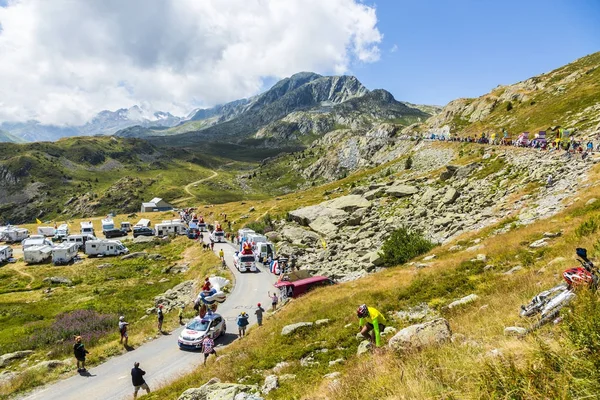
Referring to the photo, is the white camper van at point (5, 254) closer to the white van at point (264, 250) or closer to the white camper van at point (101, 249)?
the white camper van at point (101, 249)

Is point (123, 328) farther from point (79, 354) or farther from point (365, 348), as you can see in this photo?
point (365, 348)

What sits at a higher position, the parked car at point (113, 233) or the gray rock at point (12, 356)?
the parked car at point (113, 233)

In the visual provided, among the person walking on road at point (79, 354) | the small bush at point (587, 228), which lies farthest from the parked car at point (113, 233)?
the small bush at point (587, 228)

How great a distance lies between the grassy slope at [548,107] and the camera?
61406mm

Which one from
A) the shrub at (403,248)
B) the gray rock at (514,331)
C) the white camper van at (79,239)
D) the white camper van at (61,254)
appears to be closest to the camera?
the gray rock at (514,331)

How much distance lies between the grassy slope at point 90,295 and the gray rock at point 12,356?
2.03 feet

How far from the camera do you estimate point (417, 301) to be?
57.8 feet

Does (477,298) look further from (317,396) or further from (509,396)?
(509,396)

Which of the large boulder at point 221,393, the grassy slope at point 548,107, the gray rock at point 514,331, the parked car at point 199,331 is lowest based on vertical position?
the parked car at point 199,331

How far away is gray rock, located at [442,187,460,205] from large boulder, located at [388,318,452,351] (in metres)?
32.5

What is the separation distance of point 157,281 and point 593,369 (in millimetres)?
51247

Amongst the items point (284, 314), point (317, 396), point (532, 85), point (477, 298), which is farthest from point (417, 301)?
point (532, 85)

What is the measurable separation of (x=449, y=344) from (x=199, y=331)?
18.5 meters

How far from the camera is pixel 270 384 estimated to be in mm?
10789
